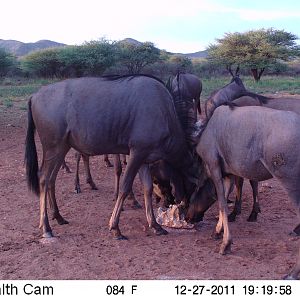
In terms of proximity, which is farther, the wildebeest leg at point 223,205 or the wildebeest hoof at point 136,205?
the wildebeest hoof at point 136,205

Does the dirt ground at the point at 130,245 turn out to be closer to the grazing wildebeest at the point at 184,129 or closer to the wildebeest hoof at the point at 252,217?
the wildebeest hoof at the point at 252,217

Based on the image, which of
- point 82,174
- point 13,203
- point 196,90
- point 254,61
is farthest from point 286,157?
point 254,61

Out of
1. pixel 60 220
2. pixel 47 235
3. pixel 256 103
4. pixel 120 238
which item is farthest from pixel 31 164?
pixel 256 103

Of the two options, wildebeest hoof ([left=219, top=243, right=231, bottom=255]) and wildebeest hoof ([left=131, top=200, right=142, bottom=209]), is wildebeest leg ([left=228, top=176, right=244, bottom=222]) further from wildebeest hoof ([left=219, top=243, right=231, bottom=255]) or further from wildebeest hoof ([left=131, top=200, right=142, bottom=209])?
wildebeest hoof ([left=131, top=200, right=142, bottom=209])

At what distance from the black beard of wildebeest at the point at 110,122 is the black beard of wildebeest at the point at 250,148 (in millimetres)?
577

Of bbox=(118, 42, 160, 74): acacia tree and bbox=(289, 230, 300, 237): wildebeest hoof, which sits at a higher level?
bbox=(118, 42, 160, 74): acacia tree

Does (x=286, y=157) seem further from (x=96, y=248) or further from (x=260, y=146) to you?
(x=96, y=248)

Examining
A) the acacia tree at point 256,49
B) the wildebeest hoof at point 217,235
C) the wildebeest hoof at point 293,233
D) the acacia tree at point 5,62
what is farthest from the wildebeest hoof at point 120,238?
the acacia tree at point 5,62

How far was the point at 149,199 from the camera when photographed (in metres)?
6.41

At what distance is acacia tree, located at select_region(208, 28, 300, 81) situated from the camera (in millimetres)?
45344

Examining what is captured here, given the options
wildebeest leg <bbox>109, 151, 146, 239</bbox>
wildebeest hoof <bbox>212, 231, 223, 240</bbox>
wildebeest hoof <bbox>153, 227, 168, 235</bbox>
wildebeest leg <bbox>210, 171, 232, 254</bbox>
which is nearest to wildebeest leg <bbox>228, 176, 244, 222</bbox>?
wildebeest hoof <bbox>212, 231, 223, 240</bbox>

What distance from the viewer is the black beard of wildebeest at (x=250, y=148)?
15.2ft

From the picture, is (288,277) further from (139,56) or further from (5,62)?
(5,62)

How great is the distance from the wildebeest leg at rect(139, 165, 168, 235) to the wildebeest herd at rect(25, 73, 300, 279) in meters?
0.01
